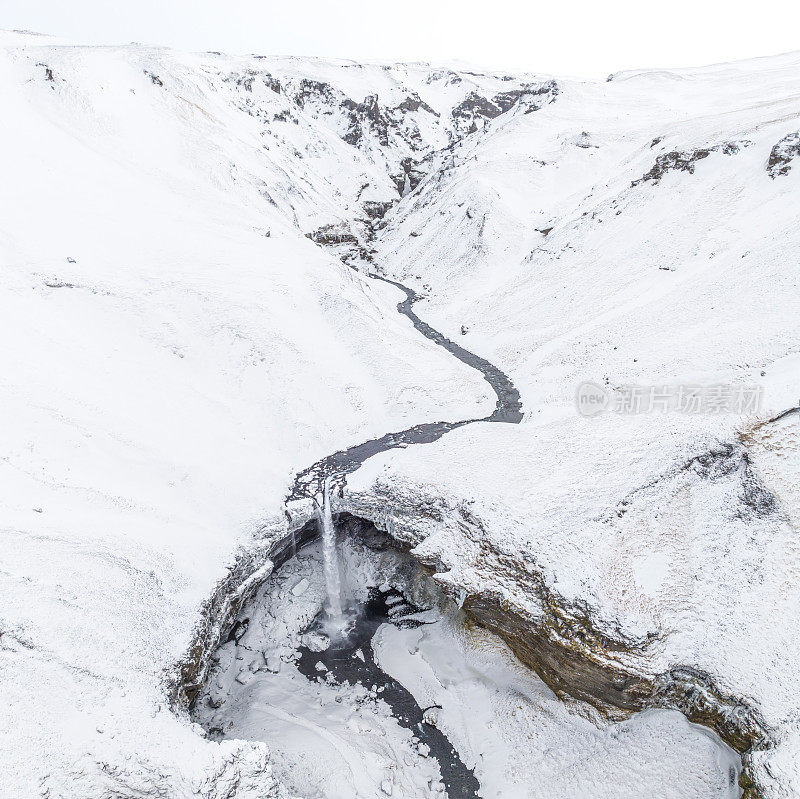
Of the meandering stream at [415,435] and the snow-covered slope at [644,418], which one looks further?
the meandering stream at [415,435]

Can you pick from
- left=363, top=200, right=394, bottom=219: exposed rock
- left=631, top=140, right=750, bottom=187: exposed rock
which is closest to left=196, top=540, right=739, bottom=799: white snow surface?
left=631, top=140, right=750, bottom=187: exposed rock

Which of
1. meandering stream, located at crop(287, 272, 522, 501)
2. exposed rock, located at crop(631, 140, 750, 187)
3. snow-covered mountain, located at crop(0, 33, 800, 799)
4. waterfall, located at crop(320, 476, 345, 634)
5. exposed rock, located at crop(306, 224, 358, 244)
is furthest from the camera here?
exposed rock, located at crop(306, 224, 358, 244)

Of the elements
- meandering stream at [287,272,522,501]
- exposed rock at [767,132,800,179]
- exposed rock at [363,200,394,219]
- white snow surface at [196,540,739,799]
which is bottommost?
white snow surface at [196,540,739,799]

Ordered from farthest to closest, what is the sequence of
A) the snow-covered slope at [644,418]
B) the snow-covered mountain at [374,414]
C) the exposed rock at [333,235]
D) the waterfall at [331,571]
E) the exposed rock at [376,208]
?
the exposed rock at [376,208], the exposed rock at [333,235], the waterfall at [331,571], the snow-covered slope at [644,418], the snow-covered mountain at [374,414]

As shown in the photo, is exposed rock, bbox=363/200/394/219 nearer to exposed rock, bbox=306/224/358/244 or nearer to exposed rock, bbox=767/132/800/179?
exposed rock, bbox=306/224/358/244

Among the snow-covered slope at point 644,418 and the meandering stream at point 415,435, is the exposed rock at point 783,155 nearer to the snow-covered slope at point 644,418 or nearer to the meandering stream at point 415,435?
the snow-covered slope at point 644,418

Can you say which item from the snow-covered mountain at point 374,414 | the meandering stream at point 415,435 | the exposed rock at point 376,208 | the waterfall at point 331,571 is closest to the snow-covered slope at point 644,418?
the snow-covered mountain at point 374,414

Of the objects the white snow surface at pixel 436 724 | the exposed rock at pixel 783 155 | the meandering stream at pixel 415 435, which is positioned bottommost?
the white snow surface at pixel 436 724

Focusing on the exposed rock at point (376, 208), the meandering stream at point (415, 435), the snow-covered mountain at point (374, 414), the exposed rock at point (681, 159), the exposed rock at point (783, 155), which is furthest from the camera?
the exposed rock at point (376, 208)
